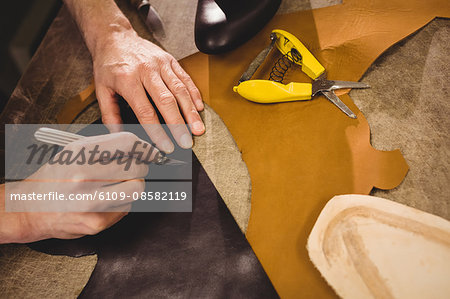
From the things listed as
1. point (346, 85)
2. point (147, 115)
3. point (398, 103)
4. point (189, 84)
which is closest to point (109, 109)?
point (147, 115)

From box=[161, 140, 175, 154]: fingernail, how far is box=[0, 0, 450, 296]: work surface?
12 cm

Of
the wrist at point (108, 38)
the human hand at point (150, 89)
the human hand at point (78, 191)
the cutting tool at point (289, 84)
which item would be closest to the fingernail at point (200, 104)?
the human hand at point (150, 89)

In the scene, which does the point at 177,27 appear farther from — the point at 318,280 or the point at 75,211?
the point at 318,280

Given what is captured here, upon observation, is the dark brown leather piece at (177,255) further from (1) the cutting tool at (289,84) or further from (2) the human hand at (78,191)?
(1) the cutting tool at (289,84)

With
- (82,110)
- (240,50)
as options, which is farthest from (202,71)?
(82,110)

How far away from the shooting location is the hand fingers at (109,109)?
782 millimetres

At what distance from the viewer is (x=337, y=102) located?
71 centimetres

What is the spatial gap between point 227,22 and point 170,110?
31 centimetres

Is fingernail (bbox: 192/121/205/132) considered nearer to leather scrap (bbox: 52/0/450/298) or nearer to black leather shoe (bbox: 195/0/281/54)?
leather scrap (bbox: 52/0/450/298)

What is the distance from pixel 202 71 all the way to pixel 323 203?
0.52 m

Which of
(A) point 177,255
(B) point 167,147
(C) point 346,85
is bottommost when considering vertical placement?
(A) point 177,255

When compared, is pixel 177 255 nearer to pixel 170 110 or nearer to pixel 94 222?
pixel 94 222

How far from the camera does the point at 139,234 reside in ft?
2.14

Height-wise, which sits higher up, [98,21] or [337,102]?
[98,21]
